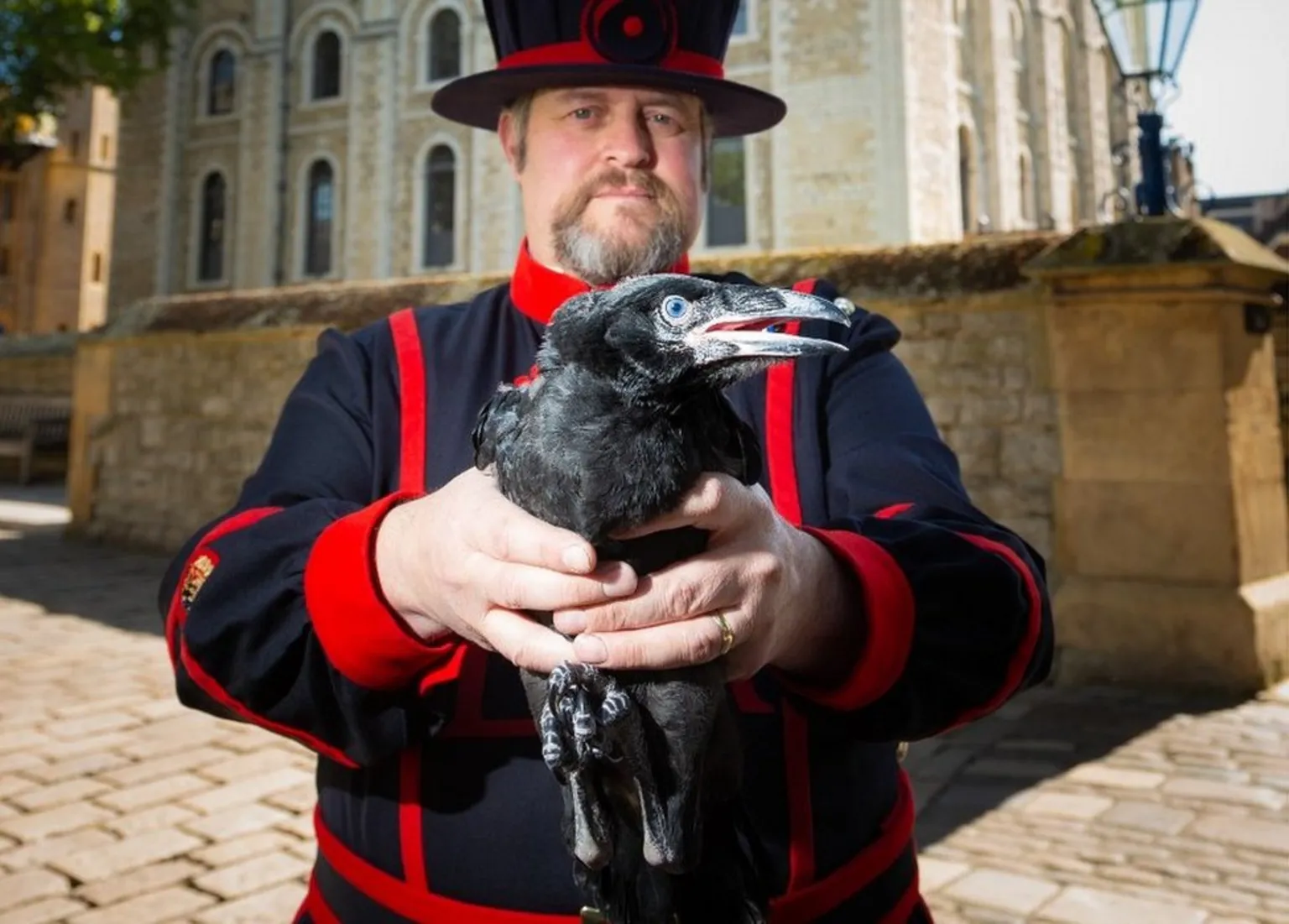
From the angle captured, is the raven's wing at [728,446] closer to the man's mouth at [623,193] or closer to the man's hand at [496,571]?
the man's hand at [496,571]

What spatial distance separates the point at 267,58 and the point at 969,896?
2965 cm

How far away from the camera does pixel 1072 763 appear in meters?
3.87

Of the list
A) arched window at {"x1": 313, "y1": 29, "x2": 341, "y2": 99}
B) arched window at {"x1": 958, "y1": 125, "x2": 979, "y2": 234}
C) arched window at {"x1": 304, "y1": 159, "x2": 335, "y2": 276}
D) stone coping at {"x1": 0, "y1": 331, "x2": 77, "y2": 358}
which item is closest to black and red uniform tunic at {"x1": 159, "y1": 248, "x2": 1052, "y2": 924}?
stone coping at {"x1": 0, "y1": 331, "x2": 77, "y2": 358}

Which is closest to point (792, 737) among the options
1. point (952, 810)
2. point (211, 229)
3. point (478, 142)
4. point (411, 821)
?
point (411, 821)

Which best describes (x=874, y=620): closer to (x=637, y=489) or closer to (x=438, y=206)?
(x=637, y=489)

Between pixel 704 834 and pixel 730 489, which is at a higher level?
pixel 730 489

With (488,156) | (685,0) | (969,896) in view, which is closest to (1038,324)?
(969,896)

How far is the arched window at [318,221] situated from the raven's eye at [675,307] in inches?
1087

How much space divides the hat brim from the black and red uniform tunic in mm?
297

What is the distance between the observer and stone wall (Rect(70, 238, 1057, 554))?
526 centimetres

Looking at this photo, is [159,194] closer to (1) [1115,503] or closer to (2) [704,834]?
(1) [1115,503]

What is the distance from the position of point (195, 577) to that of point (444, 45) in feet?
88.5

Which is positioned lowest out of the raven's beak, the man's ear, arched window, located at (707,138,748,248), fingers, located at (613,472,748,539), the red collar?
fingers, located at (613,472,748,539)

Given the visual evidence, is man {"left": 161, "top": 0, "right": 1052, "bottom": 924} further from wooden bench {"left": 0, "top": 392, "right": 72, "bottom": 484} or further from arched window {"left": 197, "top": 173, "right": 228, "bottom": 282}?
arched window {"left": 197, "top": 173, "right": 228, "bottom": 282}
